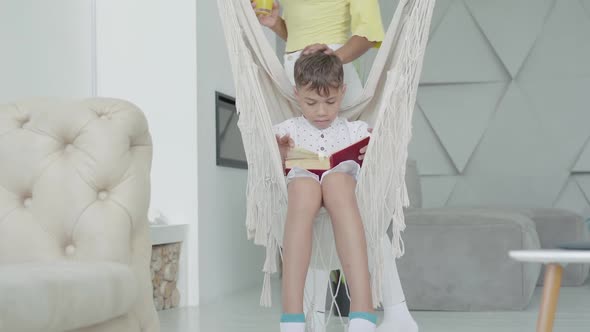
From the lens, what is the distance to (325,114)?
247 cm

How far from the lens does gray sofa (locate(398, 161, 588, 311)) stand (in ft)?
12.6

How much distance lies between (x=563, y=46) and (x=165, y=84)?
2.96 meters

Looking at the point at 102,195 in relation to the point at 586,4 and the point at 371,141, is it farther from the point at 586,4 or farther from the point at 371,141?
the point at 586,4

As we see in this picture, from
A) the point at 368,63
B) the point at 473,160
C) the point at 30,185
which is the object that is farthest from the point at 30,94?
the point at 473,160

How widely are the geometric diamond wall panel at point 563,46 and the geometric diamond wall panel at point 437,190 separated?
933mm

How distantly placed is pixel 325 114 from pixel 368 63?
3.70 m

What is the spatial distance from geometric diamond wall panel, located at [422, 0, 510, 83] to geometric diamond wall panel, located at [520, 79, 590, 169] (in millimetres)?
280

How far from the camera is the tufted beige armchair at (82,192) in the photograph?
5.95 feet

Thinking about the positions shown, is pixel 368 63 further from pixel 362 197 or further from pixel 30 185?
pixel 30 185

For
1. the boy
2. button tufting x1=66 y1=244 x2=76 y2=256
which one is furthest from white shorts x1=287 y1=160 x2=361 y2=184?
button tufting x1=66 y1=244 x2=76 y2=256

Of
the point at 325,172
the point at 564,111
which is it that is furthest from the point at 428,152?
the point at 325,172

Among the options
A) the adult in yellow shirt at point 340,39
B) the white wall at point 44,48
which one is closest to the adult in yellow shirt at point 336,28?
the adult in yellow shirt at point 340,39

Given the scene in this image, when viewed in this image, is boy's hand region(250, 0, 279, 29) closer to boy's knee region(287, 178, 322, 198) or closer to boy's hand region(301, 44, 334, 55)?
boy's hand region(301, 44, 334, 55)

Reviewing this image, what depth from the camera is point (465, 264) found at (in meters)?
3.87
